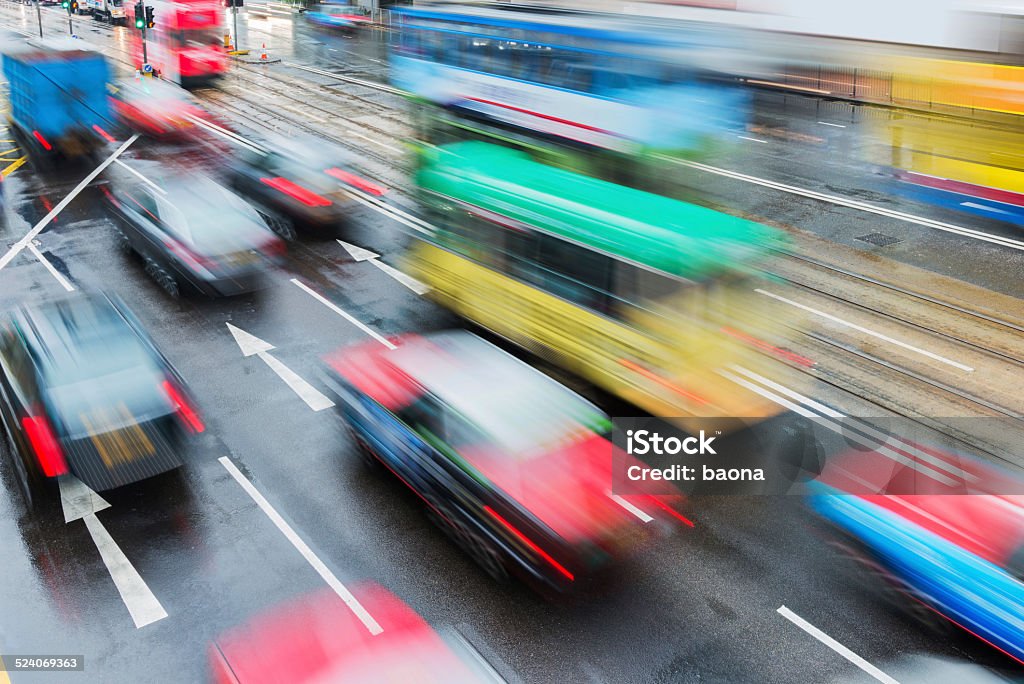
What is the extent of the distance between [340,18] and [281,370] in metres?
43.6

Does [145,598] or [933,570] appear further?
[145,598]

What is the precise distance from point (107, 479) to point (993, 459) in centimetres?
1072

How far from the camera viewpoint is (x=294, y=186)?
20.3 metres

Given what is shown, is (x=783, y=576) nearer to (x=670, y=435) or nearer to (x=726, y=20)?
(x=670, y=435)

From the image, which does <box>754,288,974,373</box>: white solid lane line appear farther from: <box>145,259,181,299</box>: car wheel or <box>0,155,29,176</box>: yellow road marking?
<box>0,155,29,176</box>: yellow road marking

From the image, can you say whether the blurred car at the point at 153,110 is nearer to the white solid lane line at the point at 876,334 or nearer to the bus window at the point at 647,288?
the white solid lane line at the point at 876,334

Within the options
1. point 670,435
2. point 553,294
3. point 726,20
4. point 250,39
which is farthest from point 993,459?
point 250,39

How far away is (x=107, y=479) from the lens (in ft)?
35.2

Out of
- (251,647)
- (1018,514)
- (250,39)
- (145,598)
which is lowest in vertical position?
(145,598)

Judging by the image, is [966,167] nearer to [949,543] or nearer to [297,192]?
[949,543]

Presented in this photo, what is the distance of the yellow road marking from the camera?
2516cm

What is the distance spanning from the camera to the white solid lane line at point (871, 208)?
1898 centimetres

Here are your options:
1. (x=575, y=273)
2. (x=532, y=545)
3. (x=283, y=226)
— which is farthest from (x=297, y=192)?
(x=532, y=545)

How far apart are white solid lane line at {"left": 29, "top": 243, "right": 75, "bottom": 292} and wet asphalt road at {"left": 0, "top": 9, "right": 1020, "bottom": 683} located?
15.1 ft
